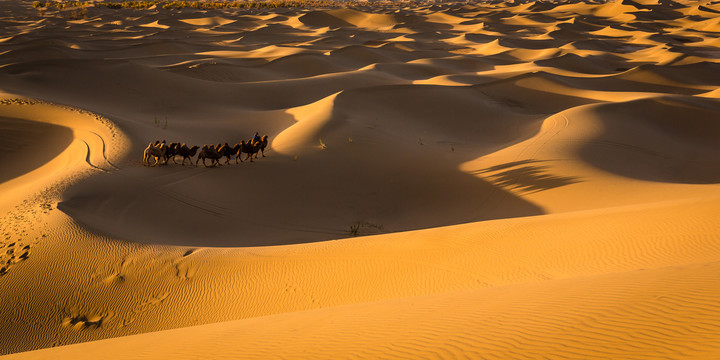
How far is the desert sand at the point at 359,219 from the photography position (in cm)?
408

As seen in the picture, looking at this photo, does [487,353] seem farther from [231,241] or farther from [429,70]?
[429,70]

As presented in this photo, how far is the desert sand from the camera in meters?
4.08

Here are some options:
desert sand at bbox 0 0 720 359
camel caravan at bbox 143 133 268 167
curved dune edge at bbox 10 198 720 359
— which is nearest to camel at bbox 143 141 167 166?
camel caravan at bbox 143 133 268 167

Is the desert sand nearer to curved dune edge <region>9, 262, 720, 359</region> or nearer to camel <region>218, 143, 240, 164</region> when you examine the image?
curved dune edge <region>9, 262, 720, 359</region>

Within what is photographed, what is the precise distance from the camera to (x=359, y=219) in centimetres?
1038

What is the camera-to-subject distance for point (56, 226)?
7574mm

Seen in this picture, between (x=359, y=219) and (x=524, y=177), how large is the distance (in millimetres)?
3913

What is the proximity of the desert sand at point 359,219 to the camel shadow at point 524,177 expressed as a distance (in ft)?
0.18

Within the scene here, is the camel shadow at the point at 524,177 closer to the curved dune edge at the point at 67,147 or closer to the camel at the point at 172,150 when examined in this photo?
the camel at the point at 172,150

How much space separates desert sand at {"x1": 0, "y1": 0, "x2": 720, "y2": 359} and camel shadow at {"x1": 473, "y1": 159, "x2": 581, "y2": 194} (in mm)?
54

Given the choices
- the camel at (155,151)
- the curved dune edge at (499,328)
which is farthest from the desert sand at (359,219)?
Answer: the camel at (155,151)

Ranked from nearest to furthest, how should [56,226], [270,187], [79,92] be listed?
1. [56,226]
2. [270,187]
3. [79,92]

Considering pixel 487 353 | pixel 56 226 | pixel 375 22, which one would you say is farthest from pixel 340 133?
pixel 375 22

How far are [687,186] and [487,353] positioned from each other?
29.1 feet
